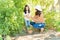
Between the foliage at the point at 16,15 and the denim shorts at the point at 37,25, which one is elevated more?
the foliage at the point at 16,15

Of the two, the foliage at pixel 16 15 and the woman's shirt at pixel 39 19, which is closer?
the foliage at pixel 16 15

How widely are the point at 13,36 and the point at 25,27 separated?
19 centimetres

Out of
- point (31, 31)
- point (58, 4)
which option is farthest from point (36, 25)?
point (58, 4)

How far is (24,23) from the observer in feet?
8.77

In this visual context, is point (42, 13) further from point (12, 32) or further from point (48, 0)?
point (12, 32)

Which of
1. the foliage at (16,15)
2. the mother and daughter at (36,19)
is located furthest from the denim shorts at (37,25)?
the foliage at (16,15)

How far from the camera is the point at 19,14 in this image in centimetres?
260

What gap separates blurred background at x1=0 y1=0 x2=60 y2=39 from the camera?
2.47 metres

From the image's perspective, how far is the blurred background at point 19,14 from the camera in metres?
2.47

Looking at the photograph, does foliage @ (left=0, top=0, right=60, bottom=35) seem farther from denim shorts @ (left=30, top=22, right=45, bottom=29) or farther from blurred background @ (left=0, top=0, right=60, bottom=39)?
denim shorts @ (left=30, top=22, right=45, bottom=29)

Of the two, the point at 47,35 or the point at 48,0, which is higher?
the point at 48,0

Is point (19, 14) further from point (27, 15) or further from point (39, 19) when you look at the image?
point (39, 19)

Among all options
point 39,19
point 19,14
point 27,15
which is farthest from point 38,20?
point 19,14

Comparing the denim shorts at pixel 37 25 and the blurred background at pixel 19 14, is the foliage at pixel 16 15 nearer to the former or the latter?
the blurred background at pixel 19 14
